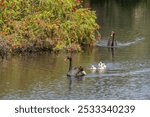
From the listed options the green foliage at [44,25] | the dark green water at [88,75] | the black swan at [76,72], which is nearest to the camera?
the dark green water at [88,75]

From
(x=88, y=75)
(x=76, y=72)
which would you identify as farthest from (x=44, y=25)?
(x=76, y=72)

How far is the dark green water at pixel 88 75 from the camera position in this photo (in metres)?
34.9

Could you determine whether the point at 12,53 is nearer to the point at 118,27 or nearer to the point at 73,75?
the point at 73,75

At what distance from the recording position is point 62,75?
39438 millimetres

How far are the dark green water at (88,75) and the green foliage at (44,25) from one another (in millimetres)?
1397

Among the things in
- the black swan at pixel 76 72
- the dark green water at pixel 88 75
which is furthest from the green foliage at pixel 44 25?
the black swan at pixel 76 72

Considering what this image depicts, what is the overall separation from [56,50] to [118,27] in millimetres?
18081

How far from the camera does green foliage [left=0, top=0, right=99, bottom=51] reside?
157 feet

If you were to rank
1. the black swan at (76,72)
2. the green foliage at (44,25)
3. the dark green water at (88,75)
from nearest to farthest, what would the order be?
1. the dark green water at (88,75)
2. the black swan at (76,72)
3. the green foliage at (44,25)

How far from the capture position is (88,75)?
39.5 meters

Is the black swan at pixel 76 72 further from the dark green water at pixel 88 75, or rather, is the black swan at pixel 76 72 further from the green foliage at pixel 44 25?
the green foliage at pixel 44 25

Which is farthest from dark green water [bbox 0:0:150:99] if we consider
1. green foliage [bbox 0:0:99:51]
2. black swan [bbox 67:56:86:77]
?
green foliage [bbox 0:0:99:51]

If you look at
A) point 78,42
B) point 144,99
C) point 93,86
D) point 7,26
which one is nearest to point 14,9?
point 7,26

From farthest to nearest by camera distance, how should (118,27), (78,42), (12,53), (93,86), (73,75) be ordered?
(118,27), (78,42), (12,53), (73,75), (93,86)
